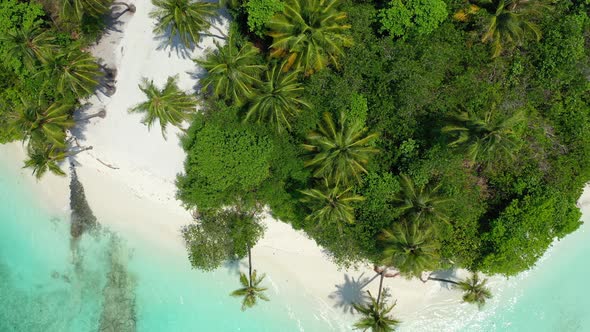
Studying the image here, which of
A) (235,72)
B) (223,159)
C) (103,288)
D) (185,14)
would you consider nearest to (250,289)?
(223,159)

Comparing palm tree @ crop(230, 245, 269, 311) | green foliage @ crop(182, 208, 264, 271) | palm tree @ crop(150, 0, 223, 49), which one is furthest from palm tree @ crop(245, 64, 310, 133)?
palm tree @ crop(230, 245, 269, 311)

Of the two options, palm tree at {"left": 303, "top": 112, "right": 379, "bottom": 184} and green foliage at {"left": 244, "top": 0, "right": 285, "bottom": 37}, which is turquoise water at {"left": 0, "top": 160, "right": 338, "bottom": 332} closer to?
palm tree at {"left": 303, "top": 112, "right": 379, "bottom": 184}

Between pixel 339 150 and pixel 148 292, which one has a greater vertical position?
pixel 339 150

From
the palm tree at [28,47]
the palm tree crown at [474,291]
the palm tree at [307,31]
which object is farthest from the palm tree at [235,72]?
the palm tree crown at [474,291]

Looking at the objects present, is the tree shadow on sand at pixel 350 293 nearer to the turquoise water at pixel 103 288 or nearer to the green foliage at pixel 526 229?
the turquoise water at pixel 103 288

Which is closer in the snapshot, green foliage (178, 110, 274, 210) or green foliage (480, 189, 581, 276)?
green foliage (480, 189, 581, 276)

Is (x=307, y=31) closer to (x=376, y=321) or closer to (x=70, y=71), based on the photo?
(x=70, y=71)

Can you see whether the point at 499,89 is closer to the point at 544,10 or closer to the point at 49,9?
the point at 544,10
